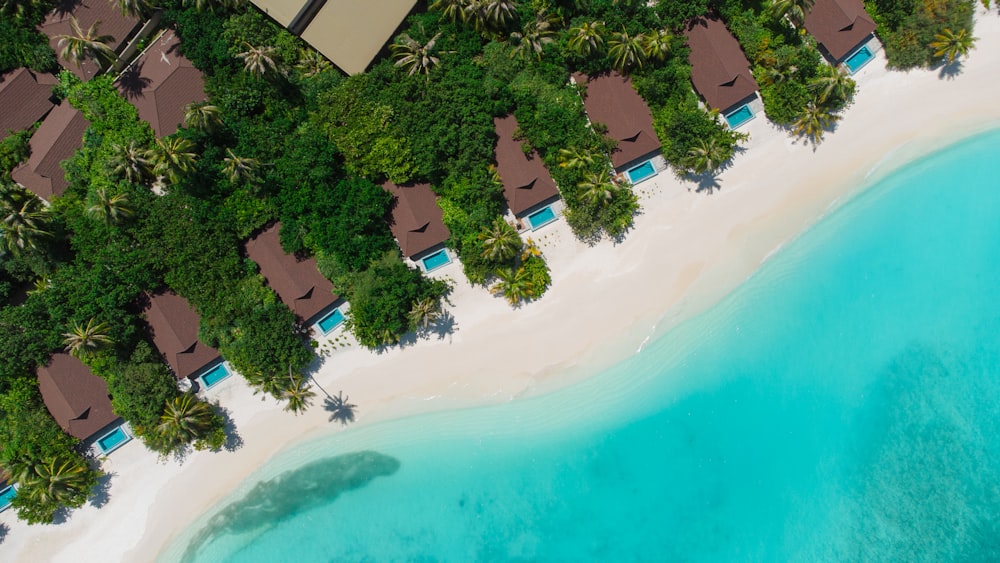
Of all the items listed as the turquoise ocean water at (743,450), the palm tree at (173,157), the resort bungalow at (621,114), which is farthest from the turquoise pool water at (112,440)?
the resort bungalow at (621,114)

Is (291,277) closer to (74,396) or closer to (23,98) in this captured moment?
(74,396)

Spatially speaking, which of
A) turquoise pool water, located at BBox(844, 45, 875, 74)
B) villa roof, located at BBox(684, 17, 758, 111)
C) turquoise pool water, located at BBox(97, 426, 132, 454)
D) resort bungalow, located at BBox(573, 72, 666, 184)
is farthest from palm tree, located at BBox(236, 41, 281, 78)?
turquoise pool water, located at BBox(844, 45, 875, 74)

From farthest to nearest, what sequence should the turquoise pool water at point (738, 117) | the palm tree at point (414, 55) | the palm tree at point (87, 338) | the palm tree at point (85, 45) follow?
the turquoise pool water at point (738, 117)
the palm tree at point (414, 55)
the palm tree at point (85, 45)
the palm tree at point (87, 338)

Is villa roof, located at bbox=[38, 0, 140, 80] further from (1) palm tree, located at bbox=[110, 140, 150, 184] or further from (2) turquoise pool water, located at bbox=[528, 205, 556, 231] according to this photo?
(2) turquoise pool water, located at bbox=[528, 205, 556, 231]

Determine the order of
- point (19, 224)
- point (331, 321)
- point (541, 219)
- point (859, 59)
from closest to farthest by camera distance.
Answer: point (19, 224) < point (331, 321) < point (541, 219) < point (859, 59)

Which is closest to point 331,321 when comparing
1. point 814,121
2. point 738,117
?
point 738,117

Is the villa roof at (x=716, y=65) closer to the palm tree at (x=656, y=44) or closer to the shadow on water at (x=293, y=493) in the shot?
the palm tree at (x=656, y=44)
